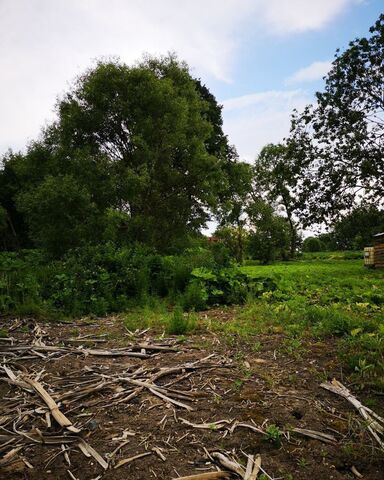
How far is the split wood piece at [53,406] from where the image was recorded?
295 cm

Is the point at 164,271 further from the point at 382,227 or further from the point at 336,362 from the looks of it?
the point at 382,227

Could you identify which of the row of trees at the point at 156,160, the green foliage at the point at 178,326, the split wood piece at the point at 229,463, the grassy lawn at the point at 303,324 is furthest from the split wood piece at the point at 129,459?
the row of trees at the point at 156,160

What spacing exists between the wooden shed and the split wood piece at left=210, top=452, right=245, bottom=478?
74.1 feet

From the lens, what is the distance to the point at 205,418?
3111 mm

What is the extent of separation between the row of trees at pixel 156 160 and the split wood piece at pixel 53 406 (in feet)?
51.1

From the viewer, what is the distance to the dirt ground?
2.53m

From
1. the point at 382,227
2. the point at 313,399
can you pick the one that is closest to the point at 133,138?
the point at 382,227

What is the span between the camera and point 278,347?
15.9 ft

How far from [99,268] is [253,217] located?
98.8ft

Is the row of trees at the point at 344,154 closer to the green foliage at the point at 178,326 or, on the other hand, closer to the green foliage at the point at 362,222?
the green foliage at the point at 362,222

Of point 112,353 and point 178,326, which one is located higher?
point 178,326

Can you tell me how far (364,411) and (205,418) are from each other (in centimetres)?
132

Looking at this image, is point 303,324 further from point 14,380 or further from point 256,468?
point 14,380

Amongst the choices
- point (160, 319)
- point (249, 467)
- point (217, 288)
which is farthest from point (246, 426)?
point (217, 288)
